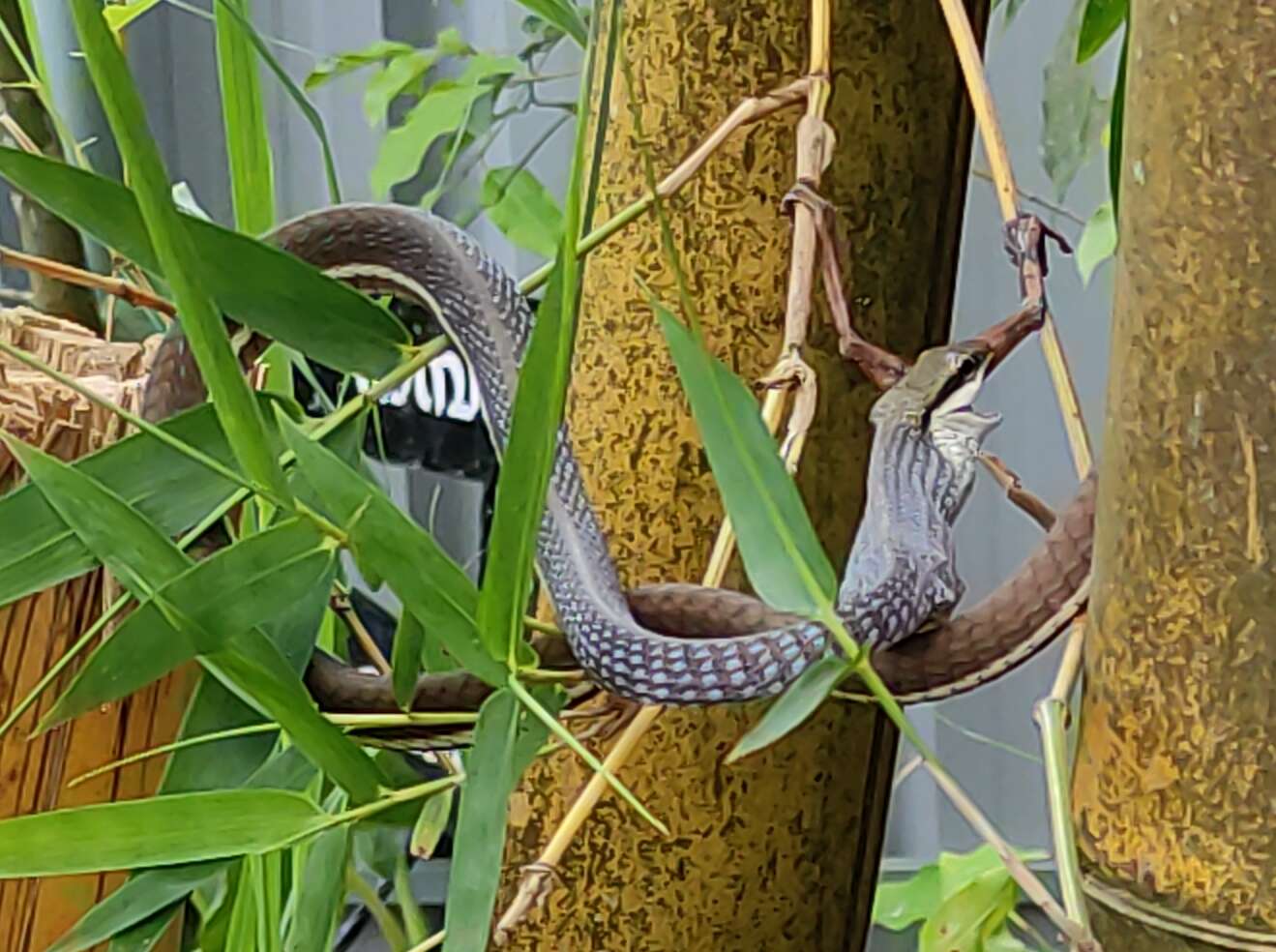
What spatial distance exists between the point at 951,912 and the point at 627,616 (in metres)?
0.19

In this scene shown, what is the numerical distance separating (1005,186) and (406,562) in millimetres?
145

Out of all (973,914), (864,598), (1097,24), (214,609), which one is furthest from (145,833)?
(1097,24)

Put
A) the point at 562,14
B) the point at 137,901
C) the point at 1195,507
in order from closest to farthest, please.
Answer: the point at 1195,507
the point at 137,901
the point at 562,14

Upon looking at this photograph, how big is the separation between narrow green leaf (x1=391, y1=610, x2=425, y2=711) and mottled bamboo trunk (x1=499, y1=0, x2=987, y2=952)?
0.09 meters

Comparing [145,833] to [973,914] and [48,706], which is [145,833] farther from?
[973,914]

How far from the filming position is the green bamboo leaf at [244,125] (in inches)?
17.0

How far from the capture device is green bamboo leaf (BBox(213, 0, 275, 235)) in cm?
43

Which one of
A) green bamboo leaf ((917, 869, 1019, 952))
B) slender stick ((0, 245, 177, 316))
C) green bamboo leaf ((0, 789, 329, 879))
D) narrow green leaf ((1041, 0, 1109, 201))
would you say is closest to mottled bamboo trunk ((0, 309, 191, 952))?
slender stick ((0, 245, 177, 316))

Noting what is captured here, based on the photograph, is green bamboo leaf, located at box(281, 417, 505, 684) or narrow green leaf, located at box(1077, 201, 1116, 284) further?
narrow green leaf, located at box(1077, 201, 1116, 284)

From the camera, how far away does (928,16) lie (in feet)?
1.26

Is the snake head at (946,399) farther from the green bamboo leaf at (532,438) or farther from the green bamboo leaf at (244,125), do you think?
the green bamboo leaf at (244,125)

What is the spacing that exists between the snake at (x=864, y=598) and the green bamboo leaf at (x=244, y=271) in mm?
31

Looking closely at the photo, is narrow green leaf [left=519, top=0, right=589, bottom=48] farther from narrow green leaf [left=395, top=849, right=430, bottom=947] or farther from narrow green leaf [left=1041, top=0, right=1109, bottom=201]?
narrow green leaf [left=395, top=849, right=430, bottom=947]

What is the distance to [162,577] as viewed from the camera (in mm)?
296
